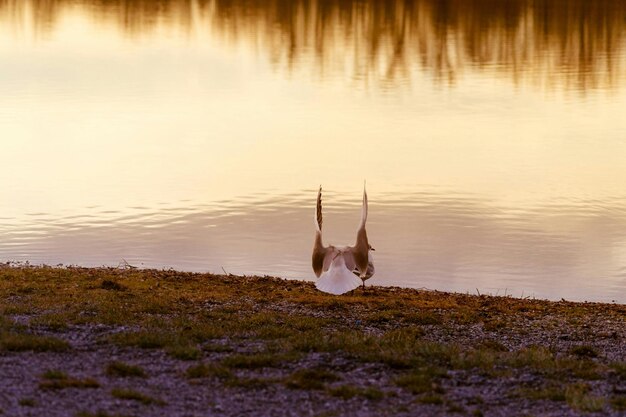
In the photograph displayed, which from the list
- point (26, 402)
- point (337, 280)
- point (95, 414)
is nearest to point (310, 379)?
point (95, 414)

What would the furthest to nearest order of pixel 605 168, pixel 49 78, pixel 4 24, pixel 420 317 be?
pixel 4 24 < pixel 49 78 < pixel 605 168 < pixel 420 317

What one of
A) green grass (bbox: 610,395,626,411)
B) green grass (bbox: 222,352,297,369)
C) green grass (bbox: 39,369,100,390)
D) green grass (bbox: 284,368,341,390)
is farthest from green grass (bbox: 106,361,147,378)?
green grass (bbox: 610,395,626,411)

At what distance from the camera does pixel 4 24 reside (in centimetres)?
6388

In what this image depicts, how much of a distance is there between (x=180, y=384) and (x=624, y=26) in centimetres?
5163

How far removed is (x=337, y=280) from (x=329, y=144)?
17.4 meters

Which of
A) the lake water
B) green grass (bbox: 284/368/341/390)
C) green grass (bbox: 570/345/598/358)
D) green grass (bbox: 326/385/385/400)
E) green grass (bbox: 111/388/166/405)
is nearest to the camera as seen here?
green grass (bbox: 111/388/166/405)

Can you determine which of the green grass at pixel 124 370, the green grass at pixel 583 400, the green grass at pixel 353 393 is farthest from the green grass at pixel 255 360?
the green grass at pixel 583 400

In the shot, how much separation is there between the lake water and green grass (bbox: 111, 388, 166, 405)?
352 inches

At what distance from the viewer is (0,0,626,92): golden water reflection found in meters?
47.3

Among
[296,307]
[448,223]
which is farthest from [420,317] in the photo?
[448,223]

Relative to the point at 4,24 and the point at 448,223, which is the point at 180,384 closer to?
the point at 448,223

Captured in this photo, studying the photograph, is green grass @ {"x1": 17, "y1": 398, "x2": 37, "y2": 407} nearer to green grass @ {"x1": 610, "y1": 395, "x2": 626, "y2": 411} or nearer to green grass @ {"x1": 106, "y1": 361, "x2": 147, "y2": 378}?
green grass @ {"x1": 106, "y1": 361, "x2": 147, "y2": 378}

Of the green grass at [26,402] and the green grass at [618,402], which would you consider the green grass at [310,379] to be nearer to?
the green grass at [26,402]

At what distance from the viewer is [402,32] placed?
5728cm
